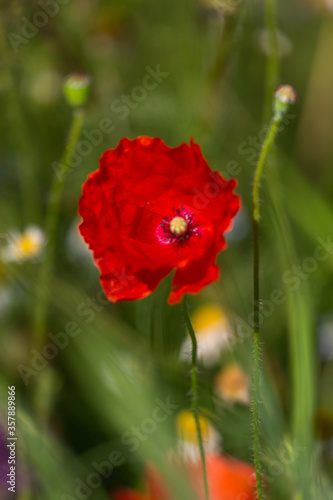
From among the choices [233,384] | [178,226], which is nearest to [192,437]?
[233,384]

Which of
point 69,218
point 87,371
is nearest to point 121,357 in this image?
point 87,371

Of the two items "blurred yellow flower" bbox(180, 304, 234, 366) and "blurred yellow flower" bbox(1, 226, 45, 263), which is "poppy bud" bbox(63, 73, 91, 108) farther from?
"blurred yellow flower" bbox(180, 304, 234, 366)

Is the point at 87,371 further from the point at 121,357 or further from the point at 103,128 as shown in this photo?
the point at 103,128

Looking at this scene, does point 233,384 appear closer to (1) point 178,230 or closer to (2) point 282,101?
(1) point 178,230

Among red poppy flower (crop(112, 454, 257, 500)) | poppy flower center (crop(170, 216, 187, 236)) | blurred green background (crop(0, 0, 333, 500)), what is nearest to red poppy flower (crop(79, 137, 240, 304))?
poppy flower center (crop(170, 216, 187, 236))

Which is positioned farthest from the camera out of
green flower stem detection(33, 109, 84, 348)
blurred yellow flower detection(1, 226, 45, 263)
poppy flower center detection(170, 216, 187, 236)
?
blurred yellow flower detection(1, 226, 45, 263)

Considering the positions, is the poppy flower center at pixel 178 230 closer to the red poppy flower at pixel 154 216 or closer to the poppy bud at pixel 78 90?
the red poppy flower at pixel 154 216
